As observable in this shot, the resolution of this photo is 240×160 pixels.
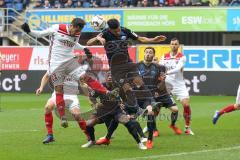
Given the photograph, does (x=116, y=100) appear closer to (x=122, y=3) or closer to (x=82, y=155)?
(x=82, y=155)

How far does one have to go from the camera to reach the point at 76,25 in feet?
48.4

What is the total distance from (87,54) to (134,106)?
4.86 ft

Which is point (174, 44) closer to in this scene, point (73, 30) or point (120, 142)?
point (120, 142)

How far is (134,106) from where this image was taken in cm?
1562

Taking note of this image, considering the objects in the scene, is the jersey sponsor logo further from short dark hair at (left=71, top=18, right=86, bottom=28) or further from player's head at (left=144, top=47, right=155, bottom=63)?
player's head at (left=144, top=47, right=155, bottom=63)

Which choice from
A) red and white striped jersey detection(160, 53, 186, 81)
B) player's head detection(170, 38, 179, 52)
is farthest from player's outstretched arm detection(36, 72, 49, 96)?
player's head detection(170, 38, 179, 52)

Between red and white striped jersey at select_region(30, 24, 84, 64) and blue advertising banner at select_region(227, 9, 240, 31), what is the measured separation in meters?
23.8

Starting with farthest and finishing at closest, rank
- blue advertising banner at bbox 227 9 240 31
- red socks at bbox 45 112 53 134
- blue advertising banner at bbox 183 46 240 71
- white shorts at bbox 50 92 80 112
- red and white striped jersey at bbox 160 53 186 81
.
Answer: blue advertising banner at bbox 227 9 240 31
blue advertising banner at bbox 183 46 240 71
red and white striped jersey at bbox 160 53 186 81
red socks at bbox 45 112 53 134
white shorts at bbox 50 92 80 112

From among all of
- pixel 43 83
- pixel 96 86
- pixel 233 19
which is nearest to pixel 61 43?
pixel 43 83

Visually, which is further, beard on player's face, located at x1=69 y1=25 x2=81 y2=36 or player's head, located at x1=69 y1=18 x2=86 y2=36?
beard on player's face, located at x1=69 y1=25 x2=81 y2=36

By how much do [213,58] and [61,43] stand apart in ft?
58.9

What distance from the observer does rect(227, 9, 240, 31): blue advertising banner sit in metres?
37.8

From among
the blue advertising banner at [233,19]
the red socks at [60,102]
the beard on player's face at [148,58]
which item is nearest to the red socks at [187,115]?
the beard on player's face at [148,58]

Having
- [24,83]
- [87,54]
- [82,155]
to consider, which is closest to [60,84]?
[87,54]
